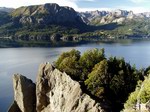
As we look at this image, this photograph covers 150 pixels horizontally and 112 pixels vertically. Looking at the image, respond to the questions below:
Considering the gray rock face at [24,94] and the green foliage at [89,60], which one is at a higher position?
the green foliage at [89,60]

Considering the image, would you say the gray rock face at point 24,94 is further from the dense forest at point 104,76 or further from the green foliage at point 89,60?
the green foliage at point 89,60

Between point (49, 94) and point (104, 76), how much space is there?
14005 millimetres

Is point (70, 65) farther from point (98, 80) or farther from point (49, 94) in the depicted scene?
point (98, 80)

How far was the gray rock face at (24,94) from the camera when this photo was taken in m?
81.8

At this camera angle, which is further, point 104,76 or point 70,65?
point 70,65

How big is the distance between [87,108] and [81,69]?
16968 millimetres

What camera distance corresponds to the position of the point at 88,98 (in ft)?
221

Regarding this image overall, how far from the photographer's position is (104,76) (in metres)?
74.9

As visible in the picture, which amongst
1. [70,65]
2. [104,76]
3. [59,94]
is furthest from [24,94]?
[104,76]

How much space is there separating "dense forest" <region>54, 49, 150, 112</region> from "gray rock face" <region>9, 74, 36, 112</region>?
28.6ft

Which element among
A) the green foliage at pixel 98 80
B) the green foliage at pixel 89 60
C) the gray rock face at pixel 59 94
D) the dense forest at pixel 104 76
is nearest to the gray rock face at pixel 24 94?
the gray rock face at pixel 59 94

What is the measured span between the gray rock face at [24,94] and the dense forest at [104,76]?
28.6ft

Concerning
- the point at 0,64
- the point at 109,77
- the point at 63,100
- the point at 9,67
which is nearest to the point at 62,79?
the point at 63,100

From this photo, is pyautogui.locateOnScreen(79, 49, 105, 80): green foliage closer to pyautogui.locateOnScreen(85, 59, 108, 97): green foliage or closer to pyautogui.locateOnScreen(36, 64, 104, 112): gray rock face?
pyautogui.locateOnScreen(85, 59, 108, 97): green foliage
